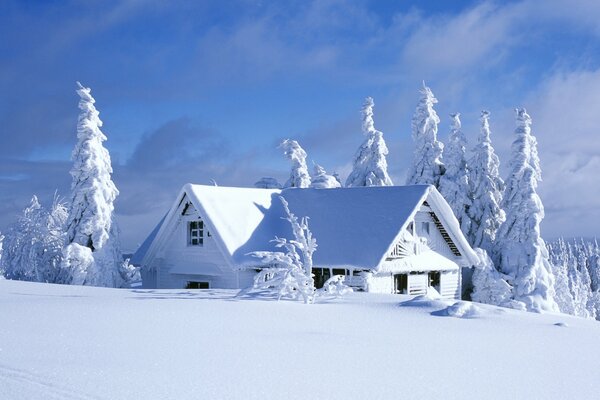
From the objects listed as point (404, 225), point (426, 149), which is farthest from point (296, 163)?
point (404, 225)

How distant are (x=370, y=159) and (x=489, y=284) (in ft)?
44.1

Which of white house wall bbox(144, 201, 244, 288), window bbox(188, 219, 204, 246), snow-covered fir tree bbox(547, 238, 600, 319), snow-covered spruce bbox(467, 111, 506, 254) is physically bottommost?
snow-covered fir tree bbox(547, 238, 600, 319)

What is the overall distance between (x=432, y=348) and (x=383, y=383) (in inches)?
124

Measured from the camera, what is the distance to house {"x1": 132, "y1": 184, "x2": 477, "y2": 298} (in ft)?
88.4

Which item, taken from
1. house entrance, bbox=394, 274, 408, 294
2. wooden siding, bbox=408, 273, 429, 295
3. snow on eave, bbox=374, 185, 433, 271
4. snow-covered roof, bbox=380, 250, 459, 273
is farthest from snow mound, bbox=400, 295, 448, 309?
house entrance, bbox=394, 274, 408, 294

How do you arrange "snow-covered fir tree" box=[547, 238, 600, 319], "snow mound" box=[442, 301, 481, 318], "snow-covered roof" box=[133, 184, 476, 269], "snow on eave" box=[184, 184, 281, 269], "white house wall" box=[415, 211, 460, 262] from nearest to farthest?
"snow mound" box=[442, 301, 481, 318]
"snow on eave" box=[184, 184, 281, 269]
"snow-covered roof" box=[133, 184, 476, 269]
"white house wall" box=[415, 211, 460, 262]
"snow-covered fir tree" box=[547, 238, 600, 319]

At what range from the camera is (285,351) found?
10.4 metres

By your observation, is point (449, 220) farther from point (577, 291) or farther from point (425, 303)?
point (577, 291)

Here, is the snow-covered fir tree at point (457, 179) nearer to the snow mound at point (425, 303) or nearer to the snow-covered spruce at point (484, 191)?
the snow-covered spruce at point (484, 191)

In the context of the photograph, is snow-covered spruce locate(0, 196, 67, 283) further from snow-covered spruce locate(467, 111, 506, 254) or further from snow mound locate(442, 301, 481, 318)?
snow-covered spruce locate(467, 111, 506, 254)

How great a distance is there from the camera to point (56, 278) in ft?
103

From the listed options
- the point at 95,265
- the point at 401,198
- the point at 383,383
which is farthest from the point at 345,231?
the point at 383,383

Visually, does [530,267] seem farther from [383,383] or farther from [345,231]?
[383,383]

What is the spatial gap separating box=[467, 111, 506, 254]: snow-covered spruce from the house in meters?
10.5
